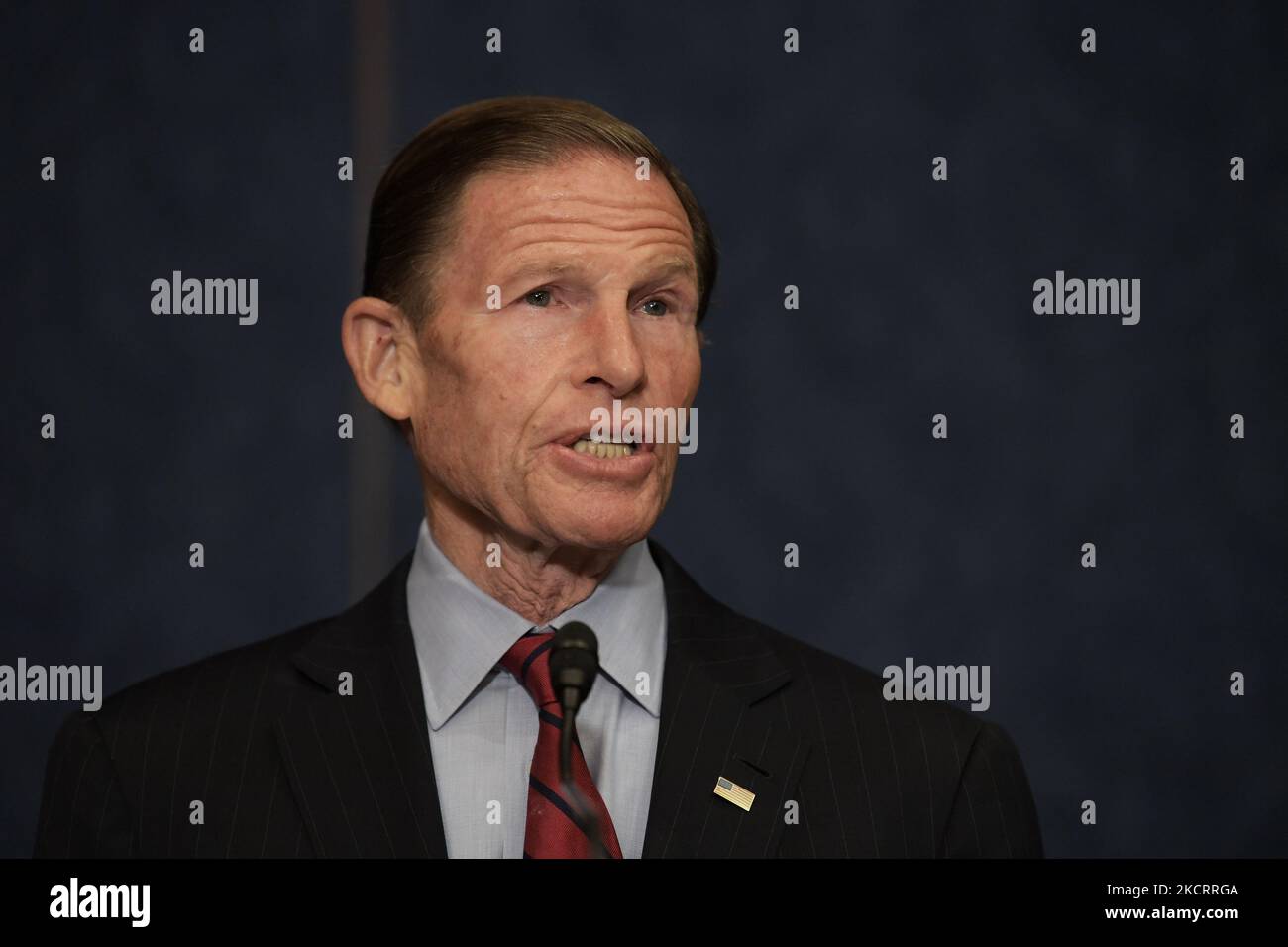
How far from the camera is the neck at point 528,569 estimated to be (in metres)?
1.97

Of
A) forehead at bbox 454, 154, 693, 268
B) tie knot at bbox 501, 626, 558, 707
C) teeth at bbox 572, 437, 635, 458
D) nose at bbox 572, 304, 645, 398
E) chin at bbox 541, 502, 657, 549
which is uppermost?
forehead at bbox 454, 154, 693, 268

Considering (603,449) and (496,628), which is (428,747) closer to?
(496,628)

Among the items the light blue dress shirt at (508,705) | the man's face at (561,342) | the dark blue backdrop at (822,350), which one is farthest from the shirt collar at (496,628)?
the dark blue backdrop at (822,350)

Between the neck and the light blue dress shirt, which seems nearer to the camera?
the light blue dress shirt

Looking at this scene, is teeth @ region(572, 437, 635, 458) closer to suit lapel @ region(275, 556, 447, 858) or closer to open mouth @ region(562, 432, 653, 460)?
open mouth @ region(562, 432, 653, 460)

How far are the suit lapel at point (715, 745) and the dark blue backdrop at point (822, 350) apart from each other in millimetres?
835

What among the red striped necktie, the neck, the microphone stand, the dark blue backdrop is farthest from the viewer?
the dark blue backdrop

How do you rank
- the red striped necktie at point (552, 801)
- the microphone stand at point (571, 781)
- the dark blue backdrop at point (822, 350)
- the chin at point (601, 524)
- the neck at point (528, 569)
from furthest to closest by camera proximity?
the dark blue backdrop at point (822, 350) < the neck at point (528, 569) < the chin at point (601, 524) < the red striped necktie at point (552, 801) < the microphone stand at point (571, 781)

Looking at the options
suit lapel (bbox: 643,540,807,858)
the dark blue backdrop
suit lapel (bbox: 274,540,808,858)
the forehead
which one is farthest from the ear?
the dark blue backdrop

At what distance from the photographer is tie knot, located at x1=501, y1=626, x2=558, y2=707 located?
6.04ft

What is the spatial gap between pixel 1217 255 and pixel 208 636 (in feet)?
5.97

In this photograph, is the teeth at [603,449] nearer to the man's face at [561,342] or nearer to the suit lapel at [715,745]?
the man's face at [561,342]

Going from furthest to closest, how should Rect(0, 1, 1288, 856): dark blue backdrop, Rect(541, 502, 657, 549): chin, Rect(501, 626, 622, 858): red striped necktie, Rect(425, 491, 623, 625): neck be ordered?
Rect(0, 1, 1288, 856): dark blue backdrop → Rect(425, 491, 623, 625): neck → Rect(541, 502, 657, 549): chin → Rect(501, 626, 622, 858): red striped necktie
